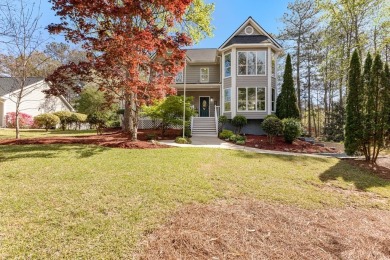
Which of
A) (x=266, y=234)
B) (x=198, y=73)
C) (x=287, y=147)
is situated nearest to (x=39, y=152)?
(x=266, y=234)

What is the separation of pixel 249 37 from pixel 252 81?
3647 millimetres

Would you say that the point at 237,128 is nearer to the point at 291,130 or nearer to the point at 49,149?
the point at 291,130

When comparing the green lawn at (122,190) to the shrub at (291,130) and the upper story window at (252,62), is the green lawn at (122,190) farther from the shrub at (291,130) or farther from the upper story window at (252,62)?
the upper story window at (252,62)

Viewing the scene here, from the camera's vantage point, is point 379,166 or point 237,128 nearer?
point 379,166

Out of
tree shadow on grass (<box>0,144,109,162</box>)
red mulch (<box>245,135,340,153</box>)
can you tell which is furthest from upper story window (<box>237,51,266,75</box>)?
tree shadow on grass (<box>0,144,109,162</box>)

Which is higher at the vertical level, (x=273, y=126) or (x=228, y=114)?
(x=228, y=114)

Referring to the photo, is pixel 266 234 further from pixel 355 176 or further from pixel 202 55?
pixel 202 55

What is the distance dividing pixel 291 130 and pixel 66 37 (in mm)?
12231

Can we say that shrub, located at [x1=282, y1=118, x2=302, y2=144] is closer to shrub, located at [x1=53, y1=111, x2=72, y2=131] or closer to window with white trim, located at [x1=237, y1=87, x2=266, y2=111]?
window with white trim, located at [x1=237, y1=87, x2=266, y2=111]

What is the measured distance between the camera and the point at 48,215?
11.4 feet

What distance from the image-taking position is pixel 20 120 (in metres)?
21.1

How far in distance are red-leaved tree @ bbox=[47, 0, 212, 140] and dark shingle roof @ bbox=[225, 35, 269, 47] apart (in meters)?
8.62

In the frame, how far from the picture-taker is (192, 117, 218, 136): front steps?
1702cm

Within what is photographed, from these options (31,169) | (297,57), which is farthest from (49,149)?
(297,57)
